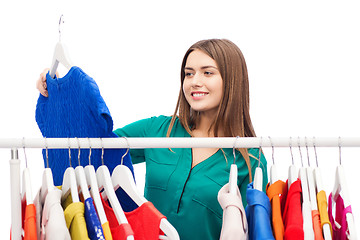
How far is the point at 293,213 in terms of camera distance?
221cm

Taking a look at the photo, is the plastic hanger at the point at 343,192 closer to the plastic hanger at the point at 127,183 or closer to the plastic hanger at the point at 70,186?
the plastic hanger at the point at 127,183

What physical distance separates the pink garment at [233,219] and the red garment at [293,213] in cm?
→ 17

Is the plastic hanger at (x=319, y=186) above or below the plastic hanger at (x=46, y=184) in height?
below

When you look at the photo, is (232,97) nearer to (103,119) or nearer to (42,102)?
(103,119)

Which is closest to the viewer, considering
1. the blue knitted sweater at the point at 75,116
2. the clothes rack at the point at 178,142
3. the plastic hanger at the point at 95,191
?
the plastic hanger at the point at 95,191

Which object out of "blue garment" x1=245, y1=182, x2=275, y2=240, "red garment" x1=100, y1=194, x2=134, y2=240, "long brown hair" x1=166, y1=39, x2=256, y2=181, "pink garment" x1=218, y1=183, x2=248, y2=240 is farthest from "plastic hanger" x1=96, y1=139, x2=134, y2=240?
"long brown hair" x1=166, y1=39, x2=256, y2=181

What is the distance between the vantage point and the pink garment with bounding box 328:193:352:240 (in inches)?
89.9

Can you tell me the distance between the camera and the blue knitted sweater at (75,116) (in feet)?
8.05

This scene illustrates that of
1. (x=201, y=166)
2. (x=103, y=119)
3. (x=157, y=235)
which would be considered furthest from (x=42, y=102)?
(x=157, y=235)

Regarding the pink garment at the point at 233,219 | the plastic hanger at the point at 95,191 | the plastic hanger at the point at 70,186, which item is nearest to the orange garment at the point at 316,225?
the pink garment at the point at 233,219

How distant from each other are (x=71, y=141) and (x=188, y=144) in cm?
48

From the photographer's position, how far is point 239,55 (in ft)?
9.52

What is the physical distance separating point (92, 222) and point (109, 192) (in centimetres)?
15

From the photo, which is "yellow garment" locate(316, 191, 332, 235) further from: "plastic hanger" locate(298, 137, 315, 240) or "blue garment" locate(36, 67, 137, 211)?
"blue garment" locate(36, 67, 137, 211)
